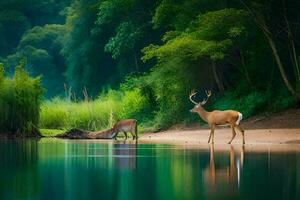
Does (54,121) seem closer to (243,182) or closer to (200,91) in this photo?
(200,91)

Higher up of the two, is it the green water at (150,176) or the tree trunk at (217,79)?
the tree trunk at (217,79)

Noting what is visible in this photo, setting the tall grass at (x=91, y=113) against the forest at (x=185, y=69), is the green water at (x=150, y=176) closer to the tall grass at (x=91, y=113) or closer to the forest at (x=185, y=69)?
the forest at (x=185, y=69)

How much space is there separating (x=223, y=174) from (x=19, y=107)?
16768mm

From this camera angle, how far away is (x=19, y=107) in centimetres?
2872

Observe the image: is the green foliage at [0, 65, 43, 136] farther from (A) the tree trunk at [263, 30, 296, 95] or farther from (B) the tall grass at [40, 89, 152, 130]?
(A) the tree trunk at [263, 30, 296, 95]

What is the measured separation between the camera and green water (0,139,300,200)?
1007 centimetres

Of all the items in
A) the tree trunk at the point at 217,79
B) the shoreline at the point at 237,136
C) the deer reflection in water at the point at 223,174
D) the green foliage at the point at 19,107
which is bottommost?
the shoreline at the point at 237,136

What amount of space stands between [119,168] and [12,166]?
194 cm

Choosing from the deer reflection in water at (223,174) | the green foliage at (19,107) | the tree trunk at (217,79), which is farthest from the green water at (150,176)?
the tree trunk at (217,79)

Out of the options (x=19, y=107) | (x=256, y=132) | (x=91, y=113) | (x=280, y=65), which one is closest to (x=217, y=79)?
(x=280, y=65)

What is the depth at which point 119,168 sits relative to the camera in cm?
1420

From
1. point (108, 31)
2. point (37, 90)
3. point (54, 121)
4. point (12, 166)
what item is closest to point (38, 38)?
point (108, 31)

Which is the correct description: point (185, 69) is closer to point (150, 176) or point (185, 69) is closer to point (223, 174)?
point (223, 174)

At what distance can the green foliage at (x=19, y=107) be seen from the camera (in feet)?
93.7
